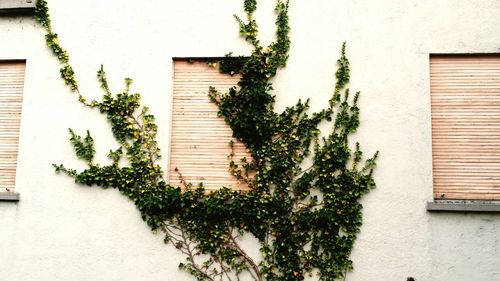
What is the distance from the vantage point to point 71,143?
7102 mm

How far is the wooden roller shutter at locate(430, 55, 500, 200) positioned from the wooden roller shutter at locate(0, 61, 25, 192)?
6.57 metres

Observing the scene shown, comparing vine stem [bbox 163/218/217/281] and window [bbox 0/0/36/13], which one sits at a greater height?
window [bbox 0/0/36/13]

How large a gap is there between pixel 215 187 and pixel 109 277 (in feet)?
6.78

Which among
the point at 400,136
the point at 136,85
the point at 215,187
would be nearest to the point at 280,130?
the point at 215,187

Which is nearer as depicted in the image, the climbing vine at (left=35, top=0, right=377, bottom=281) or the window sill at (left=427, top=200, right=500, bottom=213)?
the window sill at (left=427, top=200, right=500, bottom=213)

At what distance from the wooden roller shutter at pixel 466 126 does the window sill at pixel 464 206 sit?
0.15 meters

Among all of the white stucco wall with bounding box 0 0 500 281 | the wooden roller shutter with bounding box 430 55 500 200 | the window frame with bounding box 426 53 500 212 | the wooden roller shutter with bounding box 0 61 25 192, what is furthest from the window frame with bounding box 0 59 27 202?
the wooden roller shutter with bounding box 430 55 500 200

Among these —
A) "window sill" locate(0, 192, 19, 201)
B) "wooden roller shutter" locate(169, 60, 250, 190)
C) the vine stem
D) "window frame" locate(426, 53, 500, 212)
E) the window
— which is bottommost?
the vine stem

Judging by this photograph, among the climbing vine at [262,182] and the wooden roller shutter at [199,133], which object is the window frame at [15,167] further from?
the wooden roller shutter at [199,133]

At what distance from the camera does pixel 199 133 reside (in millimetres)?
7008

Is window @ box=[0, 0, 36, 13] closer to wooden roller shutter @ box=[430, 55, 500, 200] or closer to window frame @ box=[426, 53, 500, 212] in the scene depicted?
wooden roller shutter @ box=[430, 55, 500, 200]

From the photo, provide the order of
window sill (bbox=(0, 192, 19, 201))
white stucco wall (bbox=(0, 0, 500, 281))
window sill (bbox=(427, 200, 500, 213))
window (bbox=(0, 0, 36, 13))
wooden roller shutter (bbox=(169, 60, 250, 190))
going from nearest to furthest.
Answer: window sill (bbox=(427, 200, 500, 213)) → white stucco wall (bbox=(0, 0, 500, 281)) → wooden roller shutter (bbox=(169, 60, 250, 190)) → window sill (bbox=(0, 192, 19, 201)) → window (bbox=(0, 0, 36, 13))

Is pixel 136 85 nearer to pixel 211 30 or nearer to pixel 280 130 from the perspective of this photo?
pixel 211 30

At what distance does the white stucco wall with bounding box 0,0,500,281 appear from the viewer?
250 inches
